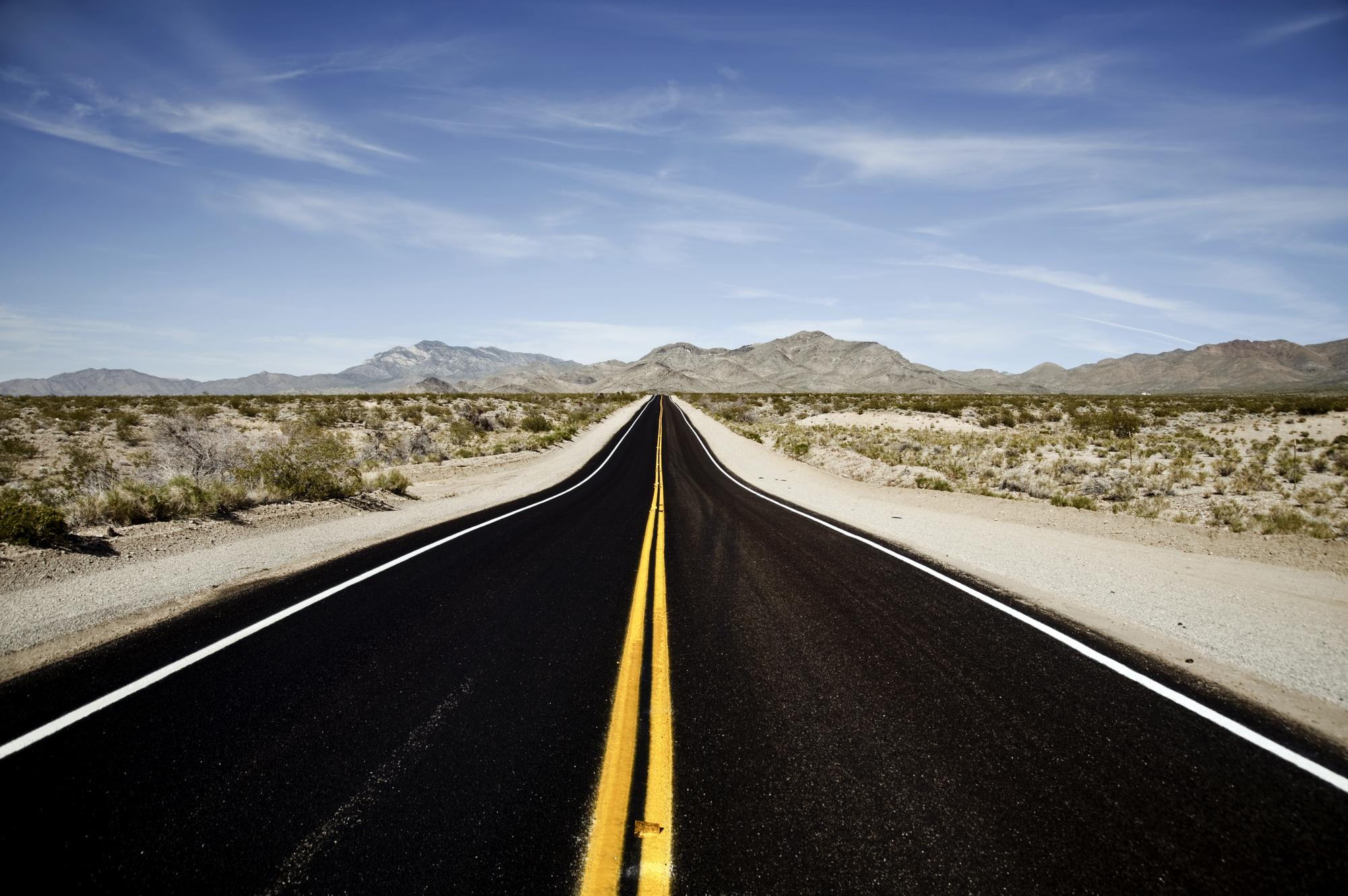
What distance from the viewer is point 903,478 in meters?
16.5

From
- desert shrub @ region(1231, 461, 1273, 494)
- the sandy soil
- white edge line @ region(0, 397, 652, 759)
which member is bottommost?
white edge line @ region(0, 397, 652, 759)

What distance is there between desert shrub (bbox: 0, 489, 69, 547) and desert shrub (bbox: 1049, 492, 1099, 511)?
57.9ft

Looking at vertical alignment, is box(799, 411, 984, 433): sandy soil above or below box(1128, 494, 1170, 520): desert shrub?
above

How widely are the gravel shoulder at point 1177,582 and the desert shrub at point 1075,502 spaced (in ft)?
1.76

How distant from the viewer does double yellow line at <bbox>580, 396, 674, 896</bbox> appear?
2.29 metres

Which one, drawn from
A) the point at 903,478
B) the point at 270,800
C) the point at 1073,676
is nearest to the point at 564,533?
the point at 270,800

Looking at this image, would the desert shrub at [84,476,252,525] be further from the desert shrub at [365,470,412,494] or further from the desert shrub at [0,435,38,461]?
the desert shrub at [0,435,38,461]

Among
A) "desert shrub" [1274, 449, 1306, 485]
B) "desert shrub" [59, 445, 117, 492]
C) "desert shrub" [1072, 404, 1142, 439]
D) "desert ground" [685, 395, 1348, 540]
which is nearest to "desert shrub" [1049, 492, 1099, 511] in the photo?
"desert ground" [685, 395, 1348, 540]

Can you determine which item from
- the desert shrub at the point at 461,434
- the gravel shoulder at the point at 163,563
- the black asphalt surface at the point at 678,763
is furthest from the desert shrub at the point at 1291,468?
the desert shrub at the point at 461,434

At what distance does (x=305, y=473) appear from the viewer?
1120 centimetres

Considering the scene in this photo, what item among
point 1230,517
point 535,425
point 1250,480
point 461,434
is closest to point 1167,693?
point 1230,517

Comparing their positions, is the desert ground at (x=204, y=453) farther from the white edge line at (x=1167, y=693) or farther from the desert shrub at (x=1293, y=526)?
the desert shrub at (x=1293, y=526)

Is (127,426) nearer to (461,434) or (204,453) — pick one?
(461,434)

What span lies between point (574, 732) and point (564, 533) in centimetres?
583
